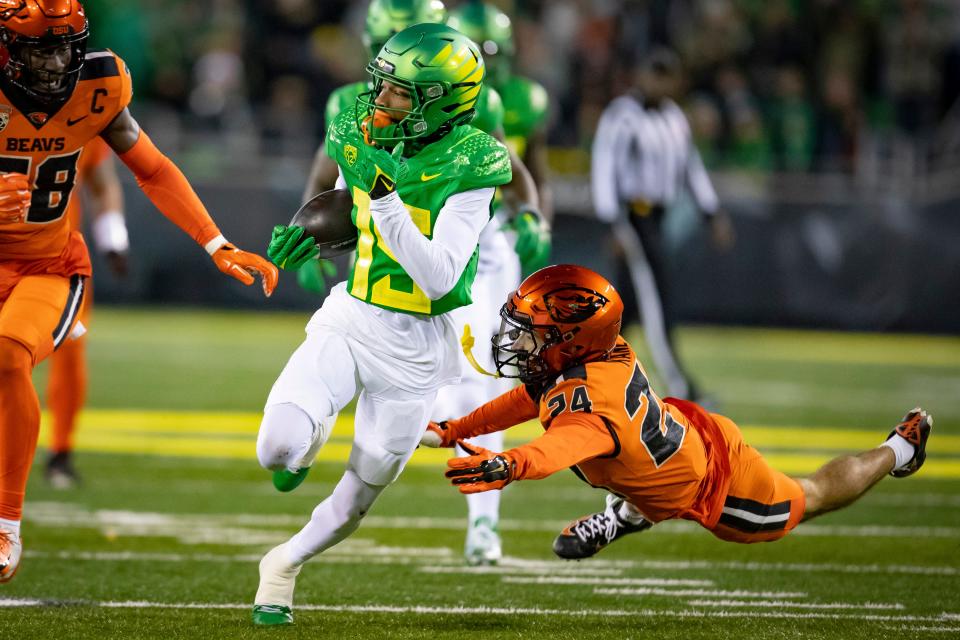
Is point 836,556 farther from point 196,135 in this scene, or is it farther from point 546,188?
point 196,135

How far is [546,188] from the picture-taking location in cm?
629

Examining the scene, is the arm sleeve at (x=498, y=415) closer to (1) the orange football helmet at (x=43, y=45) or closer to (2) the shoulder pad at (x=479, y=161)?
(2) the shoulder pad at (x=479, y=161)

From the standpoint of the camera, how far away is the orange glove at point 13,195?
13.1 feet

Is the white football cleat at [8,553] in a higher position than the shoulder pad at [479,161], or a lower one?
lower

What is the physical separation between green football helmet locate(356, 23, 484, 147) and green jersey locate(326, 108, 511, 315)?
0.07m

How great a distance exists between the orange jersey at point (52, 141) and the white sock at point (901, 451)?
2568mm

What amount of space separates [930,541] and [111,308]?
10511 mm

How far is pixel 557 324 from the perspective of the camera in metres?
3.83

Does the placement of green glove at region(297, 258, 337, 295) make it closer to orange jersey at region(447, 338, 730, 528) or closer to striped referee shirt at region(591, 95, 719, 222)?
orange jersey at region(447, 338, 730, 528)

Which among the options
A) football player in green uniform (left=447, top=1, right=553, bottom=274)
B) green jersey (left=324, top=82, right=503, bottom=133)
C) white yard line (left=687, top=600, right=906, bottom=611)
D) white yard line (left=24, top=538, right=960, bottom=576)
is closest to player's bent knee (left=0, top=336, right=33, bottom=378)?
white yard line (left=24, top=538, right=960, bottom=576)

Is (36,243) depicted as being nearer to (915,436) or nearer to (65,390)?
(65,390)

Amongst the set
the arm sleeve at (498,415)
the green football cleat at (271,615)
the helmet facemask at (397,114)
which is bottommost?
the green football cleat at (271,615)

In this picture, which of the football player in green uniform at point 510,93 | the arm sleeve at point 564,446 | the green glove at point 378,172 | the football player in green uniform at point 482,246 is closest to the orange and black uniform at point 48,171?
the football player in green uniform at point 482,246

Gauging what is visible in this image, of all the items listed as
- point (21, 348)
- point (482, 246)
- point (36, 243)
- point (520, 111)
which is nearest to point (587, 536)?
point (482, 246)
